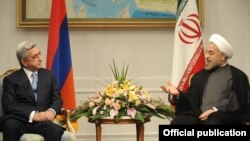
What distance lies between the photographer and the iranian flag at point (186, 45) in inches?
221

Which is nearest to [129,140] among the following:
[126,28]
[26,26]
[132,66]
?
[132,66]

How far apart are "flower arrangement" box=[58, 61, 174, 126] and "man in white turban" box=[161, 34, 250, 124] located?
1.66ft

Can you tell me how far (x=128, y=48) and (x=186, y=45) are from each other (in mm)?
952

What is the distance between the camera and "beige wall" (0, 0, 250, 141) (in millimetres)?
6332

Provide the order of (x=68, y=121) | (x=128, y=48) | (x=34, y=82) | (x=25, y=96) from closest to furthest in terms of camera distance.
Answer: (x=25, y=96), (x=34, y=82), (x=68, y=121), (x=128, y=48)

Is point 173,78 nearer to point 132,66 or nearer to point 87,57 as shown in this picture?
point 132,66

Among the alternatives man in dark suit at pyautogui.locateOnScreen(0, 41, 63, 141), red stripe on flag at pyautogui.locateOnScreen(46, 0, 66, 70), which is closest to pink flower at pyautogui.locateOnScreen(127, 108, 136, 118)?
man in dark suit at pyautogui.locateOnScreen(0, 41, 63, 141)

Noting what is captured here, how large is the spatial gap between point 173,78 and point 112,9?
1243 millimetres

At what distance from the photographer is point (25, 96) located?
467 centimetres

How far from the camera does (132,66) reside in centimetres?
637

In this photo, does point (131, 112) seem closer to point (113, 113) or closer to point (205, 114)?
point (113, 113)

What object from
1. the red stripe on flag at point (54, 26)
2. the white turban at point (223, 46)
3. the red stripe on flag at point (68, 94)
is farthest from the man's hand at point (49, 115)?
the white turban at point (223, 46)

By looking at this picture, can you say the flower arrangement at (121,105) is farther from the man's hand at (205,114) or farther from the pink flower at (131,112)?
the man's hand at (205,114)

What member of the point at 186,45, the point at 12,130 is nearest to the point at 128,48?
the point at 186,45
